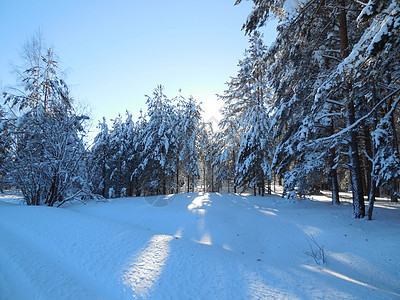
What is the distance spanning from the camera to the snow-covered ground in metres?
3.04

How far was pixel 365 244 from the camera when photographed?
5316mm

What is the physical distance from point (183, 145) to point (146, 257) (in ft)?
48.5

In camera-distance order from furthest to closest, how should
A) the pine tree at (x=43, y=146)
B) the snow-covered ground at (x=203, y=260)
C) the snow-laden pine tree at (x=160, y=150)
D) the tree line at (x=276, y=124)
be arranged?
1. the snow-laden pine tree at (x=160, y=150)
2. the pine tree at (x=43, y=146)
3. the tree line at (x=276, y=124)
4. the snow-covered ground at (x=203, y=260)

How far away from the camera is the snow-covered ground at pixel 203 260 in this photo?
3.04m

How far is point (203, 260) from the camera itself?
13.7 feet

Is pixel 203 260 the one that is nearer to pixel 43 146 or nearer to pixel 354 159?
pixel 354 159

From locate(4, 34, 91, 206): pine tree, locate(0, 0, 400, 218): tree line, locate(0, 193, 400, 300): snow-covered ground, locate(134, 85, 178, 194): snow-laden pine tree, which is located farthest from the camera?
locate(134, 85, 178, 194): snow-laden pine tree

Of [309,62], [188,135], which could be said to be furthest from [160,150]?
[309,62]

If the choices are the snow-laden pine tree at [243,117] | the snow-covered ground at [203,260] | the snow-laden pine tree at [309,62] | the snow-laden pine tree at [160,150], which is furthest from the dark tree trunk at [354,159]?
the snow-laden pine tree at [160,150]

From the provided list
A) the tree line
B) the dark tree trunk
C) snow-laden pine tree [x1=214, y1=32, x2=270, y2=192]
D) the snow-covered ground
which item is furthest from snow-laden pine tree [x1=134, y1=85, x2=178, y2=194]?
the dark tree trunk

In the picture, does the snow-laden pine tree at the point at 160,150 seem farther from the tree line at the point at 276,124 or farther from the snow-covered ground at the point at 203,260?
the snow-covered ground at the point at 203,260

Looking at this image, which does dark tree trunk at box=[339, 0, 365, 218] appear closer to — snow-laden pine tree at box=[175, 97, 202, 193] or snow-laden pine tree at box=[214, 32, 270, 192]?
snow-laden pine tree at box=[214, 32, 270, 192]

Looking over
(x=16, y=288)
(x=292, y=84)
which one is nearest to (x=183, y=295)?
(x=16, y=288)

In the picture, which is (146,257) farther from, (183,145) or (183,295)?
(183,145)
